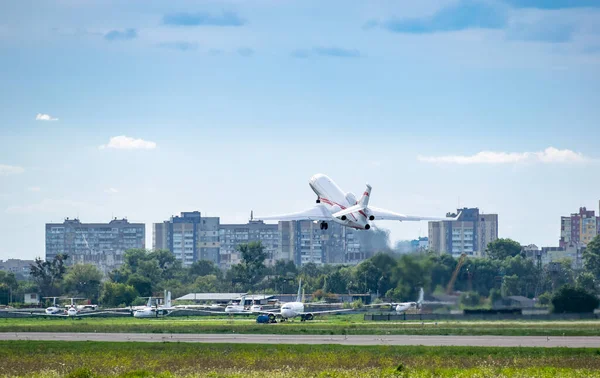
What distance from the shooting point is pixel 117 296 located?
195375mm

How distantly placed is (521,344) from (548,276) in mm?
69920

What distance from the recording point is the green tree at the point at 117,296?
195 meters

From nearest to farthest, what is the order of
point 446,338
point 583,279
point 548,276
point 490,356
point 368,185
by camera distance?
point 490,356 → point 446,338 → point 368,185 → point 548,276 → point 583,279

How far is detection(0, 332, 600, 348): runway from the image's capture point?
83500mm

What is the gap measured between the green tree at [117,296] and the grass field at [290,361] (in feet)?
362

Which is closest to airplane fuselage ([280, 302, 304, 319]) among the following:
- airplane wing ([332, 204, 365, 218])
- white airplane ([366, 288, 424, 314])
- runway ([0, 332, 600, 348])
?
white airplane ([366, 288, 424, 314])

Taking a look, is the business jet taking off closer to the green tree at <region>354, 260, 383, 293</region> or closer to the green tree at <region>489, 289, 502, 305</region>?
the green tree at <region>489, 289, 502, 305</region>

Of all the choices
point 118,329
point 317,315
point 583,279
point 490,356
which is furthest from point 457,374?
point 583,279

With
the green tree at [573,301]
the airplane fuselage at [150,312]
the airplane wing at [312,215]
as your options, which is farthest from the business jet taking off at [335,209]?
the airplane fuselage at [150,312]

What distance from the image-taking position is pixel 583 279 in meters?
161

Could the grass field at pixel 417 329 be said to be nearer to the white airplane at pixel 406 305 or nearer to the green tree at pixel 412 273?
the white airplane at pixel 406 305

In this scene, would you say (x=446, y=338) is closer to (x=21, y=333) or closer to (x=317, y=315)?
(x=21, y=333)

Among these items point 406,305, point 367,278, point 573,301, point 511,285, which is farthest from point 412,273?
point 367,278

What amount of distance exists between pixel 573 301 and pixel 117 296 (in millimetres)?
102713
